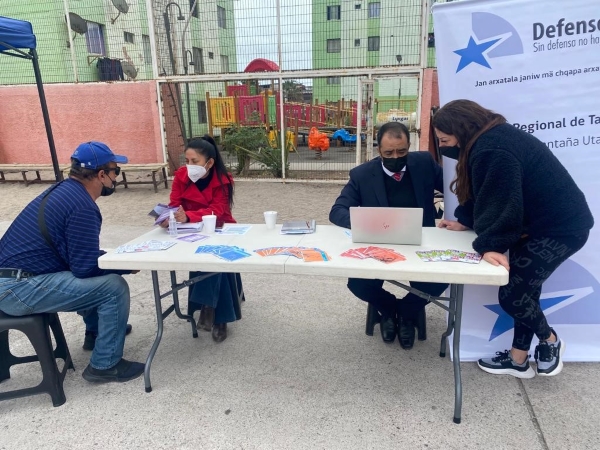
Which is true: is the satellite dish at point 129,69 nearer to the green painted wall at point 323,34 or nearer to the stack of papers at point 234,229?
the green painted wall at point 323,34

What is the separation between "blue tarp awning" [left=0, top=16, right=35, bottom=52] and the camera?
406cm

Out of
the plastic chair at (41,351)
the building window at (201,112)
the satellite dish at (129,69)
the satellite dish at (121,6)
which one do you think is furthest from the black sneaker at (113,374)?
the building window at (201,112)

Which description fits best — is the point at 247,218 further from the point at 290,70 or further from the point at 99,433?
the point at 99,433

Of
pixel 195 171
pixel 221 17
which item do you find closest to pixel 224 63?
pixel 221 17

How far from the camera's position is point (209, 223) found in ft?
8.24

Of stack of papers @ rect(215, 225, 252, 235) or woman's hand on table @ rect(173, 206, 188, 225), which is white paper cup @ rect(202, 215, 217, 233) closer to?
stack of papers @ rect(215, 225, 252, 235)

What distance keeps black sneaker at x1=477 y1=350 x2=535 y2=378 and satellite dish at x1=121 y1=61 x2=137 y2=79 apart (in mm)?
9701

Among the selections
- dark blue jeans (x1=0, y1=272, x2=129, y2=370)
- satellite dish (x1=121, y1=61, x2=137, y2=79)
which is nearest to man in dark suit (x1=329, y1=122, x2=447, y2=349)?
dark blue jeans (x1=0, y1=272, x2=129, y2=370)

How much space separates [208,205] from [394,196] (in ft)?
4.04

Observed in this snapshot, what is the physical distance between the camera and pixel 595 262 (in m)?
2.38

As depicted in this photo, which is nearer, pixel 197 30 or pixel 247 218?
pixel 247 218

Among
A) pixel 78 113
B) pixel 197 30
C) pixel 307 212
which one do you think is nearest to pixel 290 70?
pixel 197 30

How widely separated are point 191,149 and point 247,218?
3099 mm

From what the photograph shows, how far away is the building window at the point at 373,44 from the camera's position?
6964 millimetres
